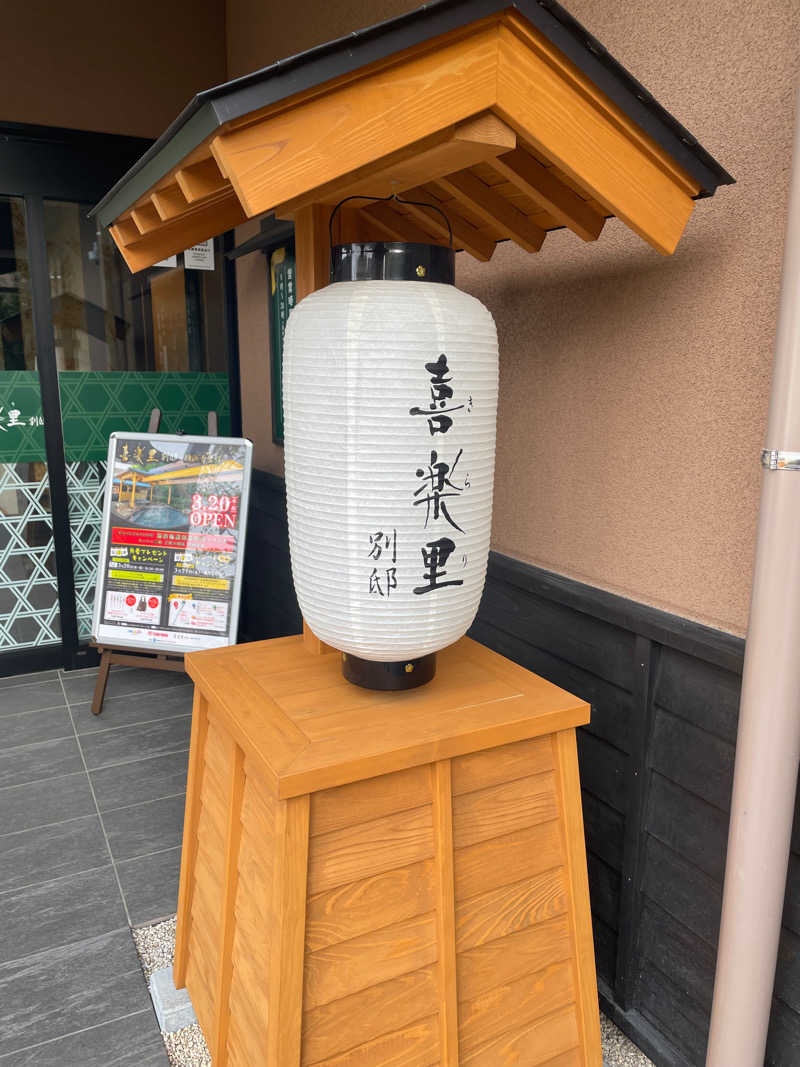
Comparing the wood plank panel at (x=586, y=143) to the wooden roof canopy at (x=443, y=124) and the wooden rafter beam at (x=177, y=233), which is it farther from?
the wooden rafter beam at (x=177, y=233)

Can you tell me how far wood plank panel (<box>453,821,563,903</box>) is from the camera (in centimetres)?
139

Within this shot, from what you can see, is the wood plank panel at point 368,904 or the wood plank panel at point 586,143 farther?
the wood plank panel at point 368,904

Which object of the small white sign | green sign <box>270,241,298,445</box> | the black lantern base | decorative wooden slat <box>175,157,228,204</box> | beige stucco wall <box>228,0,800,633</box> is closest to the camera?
decorative wooden slat <box>175,157,228,204</box>

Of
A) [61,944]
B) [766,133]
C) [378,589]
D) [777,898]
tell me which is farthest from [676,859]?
[61,944]

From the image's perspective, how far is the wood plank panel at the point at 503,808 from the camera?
1.39m

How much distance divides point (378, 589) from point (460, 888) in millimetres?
587

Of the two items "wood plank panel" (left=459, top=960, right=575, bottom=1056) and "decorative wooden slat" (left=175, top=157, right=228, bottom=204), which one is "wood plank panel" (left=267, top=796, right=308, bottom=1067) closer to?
"wood plank panel" (left=459, top=960, right=575, bottom=1056)

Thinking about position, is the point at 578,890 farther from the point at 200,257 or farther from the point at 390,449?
the point at 200,257

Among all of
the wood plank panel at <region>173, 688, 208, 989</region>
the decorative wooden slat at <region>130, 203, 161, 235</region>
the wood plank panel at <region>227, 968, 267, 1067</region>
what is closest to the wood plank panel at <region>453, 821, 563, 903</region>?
the wood plank panel at <region>227, 968, 267, 1067</region>

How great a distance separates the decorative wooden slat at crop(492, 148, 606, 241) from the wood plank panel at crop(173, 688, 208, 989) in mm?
1228

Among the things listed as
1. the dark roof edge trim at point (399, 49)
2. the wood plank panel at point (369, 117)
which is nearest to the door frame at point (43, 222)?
the dark roof edge trim at point (399, 49)

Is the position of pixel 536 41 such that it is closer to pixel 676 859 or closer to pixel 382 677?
pixel 382 677

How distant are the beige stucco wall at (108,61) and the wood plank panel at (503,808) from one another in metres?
3.64

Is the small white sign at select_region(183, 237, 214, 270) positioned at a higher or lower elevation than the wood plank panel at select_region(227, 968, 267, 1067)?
higher
